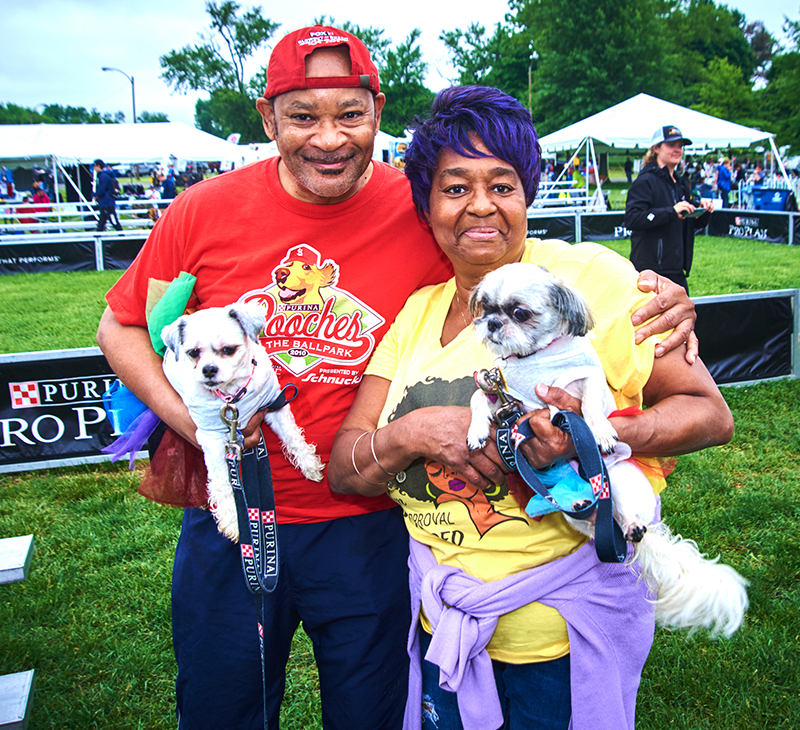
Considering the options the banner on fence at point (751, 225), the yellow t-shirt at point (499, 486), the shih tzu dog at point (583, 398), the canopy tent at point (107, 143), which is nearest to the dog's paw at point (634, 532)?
the shih tzu dog at point (583, 398)

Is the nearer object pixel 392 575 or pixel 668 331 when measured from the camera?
pixel 668 331

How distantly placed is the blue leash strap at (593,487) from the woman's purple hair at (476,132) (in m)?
0.78

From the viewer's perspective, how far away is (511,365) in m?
1.92

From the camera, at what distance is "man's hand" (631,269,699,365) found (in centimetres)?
182

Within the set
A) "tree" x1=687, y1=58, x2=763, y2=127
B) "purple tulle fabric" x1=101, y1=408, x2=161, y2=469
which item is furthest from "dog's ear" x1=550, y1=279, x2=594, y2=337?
"tree" x1=687, y1=58, x2=763, y2=127

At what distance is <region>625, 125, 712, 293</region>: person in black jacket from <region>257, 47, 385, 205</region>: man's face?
647 cm

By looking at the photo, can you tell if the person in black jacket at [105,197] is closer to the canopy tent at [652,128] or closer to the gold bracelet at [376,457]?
the canopy tent at [652,128]

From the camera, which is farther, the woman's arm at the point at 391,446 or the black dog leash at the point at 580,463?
the woman's arm at the point at 391,446

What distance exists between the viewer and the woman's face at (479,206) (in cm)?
193

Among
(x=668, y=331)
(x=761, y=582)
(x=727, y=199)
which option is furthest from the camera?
(x=727, y=199)

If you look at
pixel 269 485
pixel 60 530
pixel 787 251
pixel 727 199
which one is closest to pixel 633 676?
pixel 269 485

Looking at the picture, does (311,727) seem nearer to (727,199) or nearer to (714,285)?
(714,285)

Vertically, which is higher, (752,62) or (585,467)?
(752,62)

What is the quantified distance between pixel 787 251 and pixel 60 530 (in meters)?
16.8
